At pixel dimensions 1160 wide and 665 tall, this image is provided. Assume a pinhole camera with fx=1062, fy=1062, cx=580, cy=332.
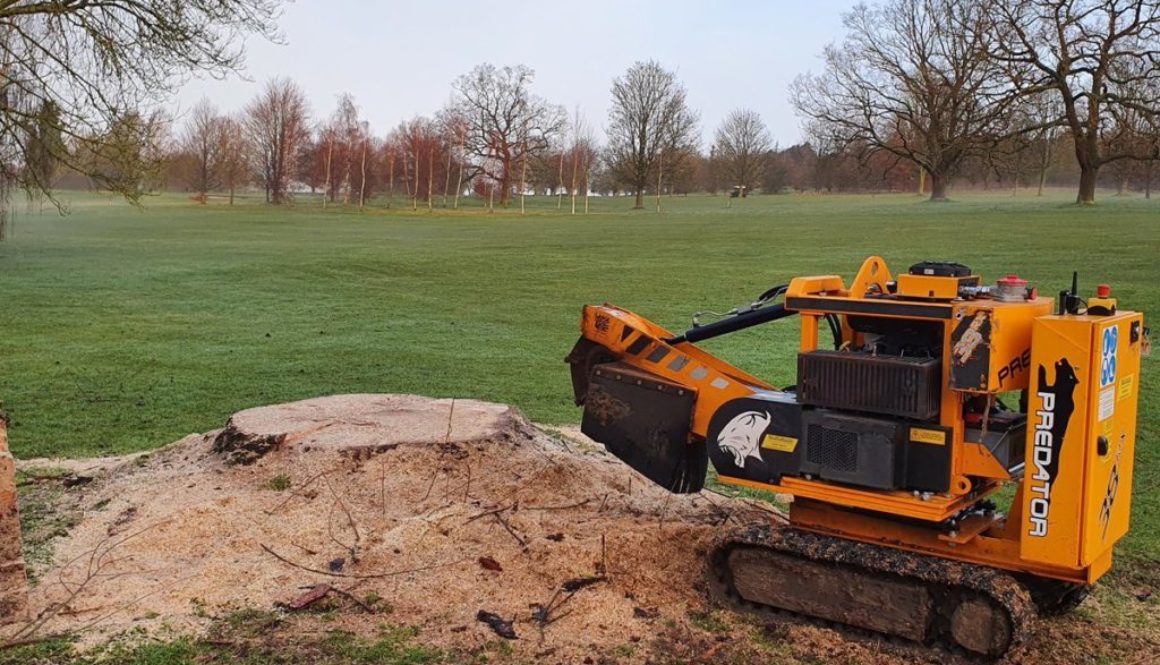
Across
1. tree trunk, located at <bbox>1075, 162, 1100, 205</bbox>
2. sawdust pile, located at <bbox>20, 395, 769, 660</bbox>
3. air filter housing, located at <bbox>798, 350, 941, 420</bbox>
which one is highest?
tree trunk, located at <bbox>1075, 162, 1100, 205</bbox>

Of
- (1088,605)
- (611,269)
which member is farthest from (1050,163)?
(1088,605)

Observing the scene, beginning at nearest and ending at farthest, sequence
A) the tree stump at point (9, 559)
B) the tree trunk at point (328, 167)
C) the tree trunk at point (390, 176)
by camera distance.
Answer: the tree stump at point (9, 559) → the tree trunk at point (328, 167) → the tree trunk at point (390, 176)

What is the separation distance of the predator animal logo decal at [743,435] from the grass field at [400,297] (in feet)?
9.12

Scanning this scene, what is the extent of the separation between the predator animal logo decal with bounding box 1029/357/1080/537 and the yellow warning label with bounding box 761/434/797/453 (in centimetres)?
113

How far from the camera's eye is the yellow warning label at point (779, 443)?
5277 mm

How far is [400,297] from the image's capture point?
22.5m

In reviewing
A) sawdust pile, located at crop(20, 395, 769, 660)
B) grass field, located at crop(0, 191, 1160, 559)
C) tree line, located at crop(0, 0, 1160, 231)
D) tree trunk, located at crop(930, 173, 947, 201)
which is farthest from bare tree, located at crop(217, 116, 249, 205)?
sawdust pile, located at crop(20, 395, 769, 660)

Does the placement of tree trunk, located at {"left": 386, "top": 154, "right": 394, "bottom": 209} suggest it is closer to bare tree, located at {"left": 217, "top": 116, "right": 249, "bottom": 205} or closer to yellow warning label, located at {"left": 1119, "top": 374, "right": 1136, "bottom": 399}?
bare tree, located at {"left": 217, "top": 116, "right": 249, "bottom": 205}

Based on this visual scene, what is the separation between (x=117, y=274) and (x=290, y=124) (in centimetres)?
6307

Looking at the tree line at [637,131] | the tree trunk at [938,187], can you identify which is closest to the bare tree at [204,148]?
the tree line at [637,131]

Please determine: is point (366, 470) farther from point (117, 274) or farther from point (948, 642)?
point (117, 274)

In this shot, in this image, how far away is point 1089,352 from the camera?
443cm

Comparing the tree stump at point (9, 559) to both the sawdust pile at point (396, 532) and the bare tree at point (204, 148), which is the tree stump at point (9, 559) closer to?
the sawdust pile at point (396, 532)

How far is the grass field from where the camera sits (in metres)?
11.7
